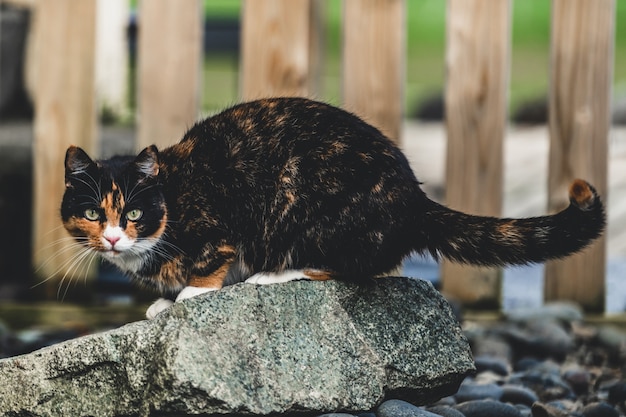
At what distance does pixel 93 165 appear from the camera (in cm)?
330

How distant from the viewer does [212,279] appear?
3.38 metres

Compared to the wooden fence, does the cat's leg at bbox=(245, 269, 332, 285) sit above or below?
below

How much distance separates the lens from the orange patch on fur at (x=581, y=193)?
3.08 meters

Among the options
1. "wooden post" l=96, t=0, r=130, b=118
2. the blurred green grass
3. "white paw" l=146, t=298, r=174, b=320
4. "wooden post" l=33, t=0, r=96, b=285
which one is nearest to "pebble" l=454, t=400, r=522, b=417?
"white paw" l=146, t=298, r=174, b=320

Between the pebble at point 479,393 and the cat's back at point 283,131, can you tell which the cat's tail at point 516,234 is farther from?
the pebble at point 479,393

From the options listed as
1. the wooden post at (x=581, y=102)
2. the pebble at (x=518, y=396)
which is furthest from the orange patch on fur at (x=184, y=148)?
the wooden post at (x=581, y=102)

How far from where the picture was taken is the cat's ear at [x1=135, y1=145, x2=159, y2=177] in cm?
334

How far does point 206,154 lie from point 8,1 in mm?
3589

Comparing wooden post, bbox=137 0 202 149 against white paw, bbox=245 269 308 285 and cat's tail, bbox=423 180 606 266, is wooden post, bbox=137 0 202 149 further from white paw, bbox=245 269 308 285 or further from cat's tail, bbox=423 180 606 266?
cat's tail, bbox=423 180 606 266

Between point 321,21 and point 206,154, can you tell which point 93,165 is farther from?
point 321,21

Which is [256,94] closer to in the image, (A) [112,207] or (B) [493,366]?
(B) [493,366]

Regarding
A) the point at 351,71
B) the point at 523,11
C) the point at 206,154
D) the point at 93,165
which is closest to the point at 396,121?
the point at 351,71

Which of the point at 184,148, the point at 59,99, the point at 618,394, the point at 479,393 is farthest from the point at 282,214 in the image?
the point at 59,99

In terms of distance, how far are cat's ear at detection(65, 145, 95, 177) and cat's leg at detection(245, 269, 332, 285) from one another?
658 millimetres
